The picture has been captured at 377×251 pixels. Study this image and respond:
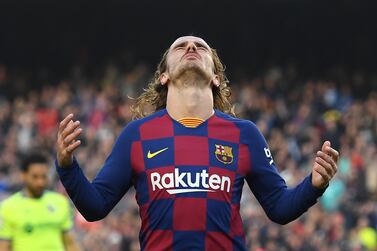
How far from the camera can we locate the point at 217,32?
90.1 feet

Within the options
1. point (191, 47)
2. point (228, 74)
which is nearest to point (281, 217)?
point (191, 47)

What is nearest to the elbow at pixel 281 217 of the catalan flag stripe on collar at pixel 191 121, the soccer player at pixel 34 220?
the catalan flag stripe on collar at pixel 191 121

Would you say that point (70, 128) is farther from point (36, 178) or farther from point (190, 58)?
point (36, 178)

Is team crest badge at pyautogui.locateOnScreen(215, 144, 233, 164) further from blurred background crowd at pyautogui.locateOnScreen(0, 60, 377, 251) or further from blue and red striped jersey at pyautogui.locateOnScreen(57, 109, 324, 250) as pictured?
blurred background crowd at pyautogui.locateOnScreen(0, 60, 377, 251)

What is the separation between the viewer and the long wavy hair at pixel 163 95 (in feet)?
20.5

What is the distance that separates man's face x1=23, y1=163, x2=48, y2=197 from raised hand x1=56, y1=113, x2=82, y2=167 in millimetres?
4634

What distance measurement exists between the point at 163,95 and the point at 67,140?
2.91 feet

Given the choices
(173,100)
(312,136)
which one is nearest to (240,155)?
(173,100)

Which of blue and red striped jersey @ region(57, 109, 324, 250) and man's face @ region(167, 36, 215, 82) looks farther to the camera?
man's face @ region(167, 36, 215, 82)

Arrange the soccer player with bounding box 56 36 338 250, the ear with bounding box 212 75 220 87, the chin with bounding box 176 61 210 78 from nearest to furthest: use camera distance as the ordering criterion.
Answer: the soccer player with bounding box 56 36 338 250 → the chin with bounding box 176 61 210 78 → the ear with bounding box 212 75 220 87

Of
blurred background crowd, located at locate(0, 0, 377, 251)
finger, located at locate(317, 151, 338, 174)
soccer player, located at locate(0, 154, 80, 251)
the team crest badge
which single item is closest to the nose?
the team crest badge

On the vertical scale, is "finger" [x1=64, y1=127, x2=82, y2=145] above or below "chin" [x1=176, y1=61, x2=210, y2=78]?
below

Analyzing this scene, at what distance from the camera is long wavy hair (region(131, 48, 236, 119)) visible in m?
6.25

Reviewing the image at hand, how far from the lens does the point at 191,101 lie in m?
5.90
